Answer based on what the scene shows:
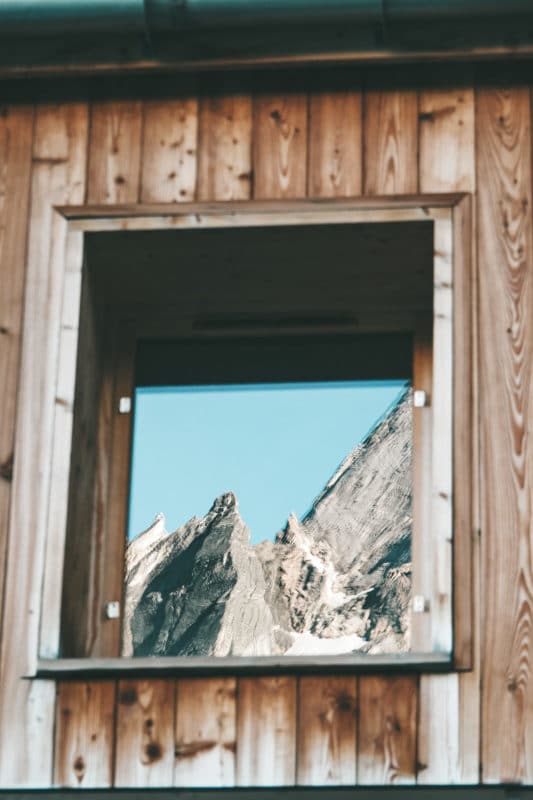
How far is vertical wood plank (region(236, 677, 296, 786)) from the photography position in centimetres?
672

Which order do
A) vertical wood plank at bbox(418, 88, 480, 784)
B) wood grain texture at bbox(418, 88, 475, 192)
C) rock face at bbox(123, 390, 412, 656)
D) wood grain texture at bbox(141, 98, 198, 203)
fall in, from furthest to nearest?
wood grain texture at bbox(141, 98, 198, 203), wood grain texture at bbox(418, 88, 475, 192), rock face at bbox(123, 390, 412, 656), vertical wood plank at bbox(418, 88, 480, 784)

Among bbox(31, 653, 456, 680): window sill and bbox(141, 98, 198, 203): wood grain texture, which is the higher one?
bbox(141, 98, 198, 203): wood grain texture

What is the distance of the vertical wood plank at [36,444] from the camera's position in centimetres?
684

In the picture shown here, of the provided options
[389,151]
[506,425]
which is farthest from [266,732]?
[389,151]

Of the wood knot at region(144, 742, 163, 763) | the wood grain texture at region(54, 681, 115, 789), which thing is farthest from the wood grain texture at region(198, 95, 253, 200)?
the wood knot at region(144, 742, 163, 763)

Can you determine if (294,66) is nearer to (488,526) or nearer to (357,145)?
(357,145)

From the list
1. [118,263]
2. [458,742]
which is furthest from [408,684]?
[118,263]

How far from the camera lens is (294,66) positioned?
763 centimetres

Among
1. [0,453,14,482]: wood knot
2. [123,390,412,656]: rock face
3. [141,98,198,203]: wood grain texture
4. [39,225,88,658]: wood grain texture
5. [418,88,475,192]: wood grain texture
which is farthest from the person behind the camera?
[141,98,198,203]: wood grain texture

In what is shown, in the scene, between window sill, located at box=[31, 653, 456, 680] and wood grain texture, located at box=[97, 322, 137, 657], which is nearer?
window sill, located at box=[31, 653, 456, 680]

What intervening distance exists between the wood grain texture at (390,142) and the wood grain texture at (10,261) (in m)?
1.17

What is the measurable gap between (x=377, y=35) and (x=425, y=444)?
1384mm

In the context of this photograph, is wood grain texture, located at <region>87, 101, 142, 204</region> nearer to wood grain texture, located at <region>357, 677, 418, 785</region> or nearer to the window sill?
the window sill

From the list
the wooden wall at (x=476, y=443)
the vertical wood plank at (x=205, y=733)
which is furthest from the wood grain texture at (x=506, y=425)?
the vertical wood plank at (x=205, y=733)
